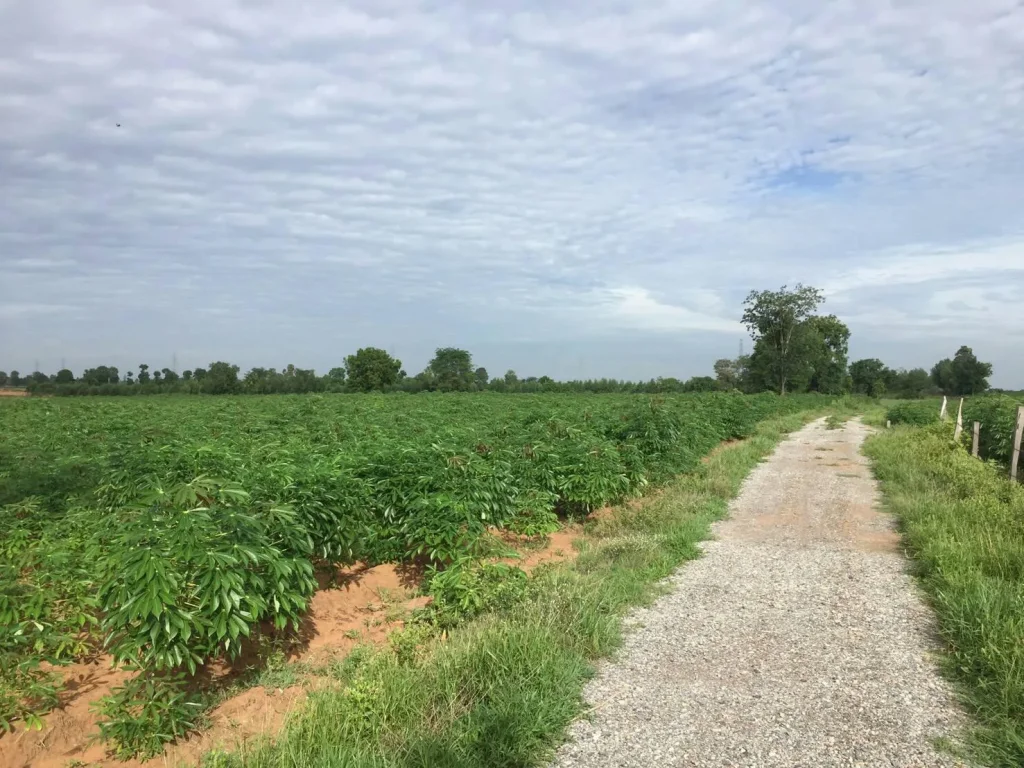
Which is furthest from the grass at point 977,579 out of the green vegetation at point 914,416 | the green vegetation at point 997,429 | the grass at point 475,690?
the green vegetation at point 914,416

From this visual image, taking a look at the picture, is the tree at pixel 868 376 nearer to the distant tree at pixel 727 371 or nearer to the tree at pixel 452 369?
the distant tree at pixel 727 371

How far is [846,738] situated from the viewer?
12.1 ft

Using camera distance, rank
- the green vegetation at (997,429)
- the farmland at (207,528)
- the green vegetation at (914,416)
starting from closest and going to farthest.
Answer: the farmland at (207,528)
the green vegetation at (997,429)
the green vegetation at (914,416)

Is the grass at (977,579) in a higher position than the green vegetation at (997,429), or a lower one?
lower

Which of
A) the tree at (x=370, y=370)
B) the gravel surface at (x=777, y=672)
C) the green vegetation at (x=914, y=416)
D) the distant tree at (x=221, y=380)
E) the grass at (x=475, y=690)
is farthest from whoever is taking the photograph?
the tree at (x=370, y=370)

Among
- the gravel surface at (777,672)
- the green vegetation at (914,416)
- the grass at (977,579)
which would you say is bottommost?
the gravel surface at (777,672)

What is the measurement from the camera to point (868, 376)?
81688 millimetres

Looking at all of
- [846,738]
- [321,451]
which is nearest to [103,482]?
[321,451]

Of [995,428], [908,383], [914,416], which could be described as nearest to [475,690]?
[995,428]

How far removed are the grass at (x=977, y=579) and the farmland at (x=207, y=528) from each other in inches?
161

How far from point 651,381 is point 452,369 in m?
22.1

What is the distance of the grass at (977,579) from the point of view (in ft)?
12.4

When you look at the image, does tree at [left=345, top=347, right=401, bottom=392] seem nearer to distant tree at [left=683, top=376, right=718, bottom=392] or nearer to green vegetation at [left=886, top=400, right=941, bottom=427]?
distant tree at [left=683, top=376, right=718, bottom=392]

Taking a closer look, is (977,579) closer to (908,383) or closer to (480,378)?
(480,378)
